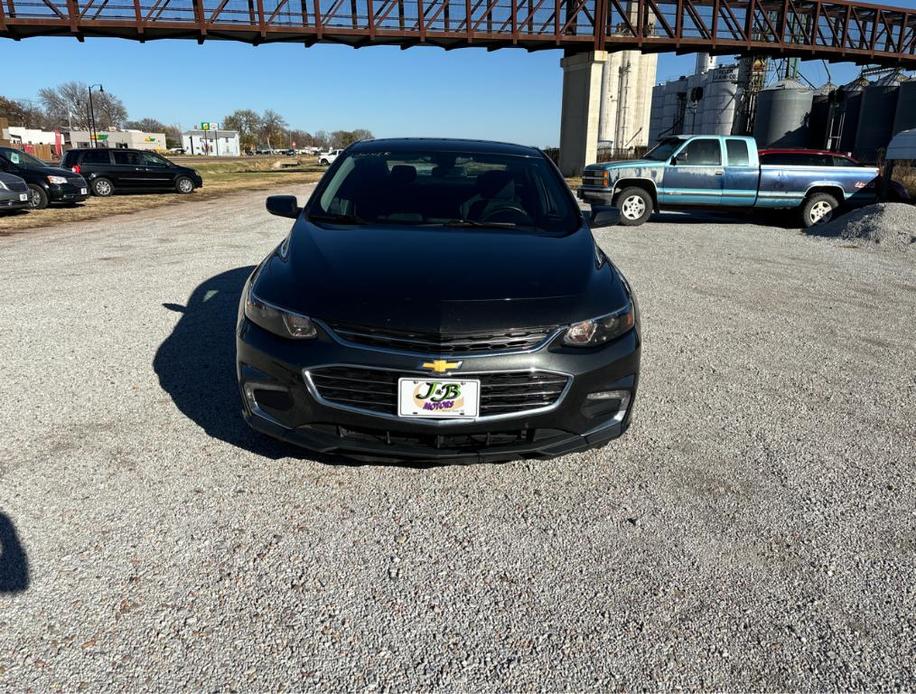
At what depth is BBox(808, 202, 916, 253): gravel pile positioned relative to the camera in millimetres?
10811

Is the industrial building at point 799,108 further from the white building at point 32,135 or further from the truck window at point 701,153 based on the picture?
the white building at point 32,135

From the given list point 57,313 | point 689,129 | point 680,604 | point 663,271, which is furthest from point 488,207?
point 689,129

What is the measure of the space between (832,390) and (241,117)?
13921 cm

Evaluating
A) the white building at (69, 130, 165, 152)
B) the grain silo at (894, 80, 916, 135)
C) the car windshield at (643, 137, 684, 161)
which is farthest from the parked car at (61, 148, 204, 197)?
the white building at (69, 130, 165, 152)

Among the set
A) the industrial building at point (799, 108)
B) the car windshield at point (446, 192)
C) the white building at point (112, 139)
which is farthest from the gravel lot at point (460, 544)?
the white building at point (112, 139)

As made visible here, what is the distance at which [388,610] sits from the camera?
2180 mm

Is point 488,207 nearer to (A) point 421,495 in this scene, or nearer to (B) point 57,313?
(A) point 421,495

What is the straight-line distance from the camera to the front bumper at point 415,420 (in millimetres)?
2582

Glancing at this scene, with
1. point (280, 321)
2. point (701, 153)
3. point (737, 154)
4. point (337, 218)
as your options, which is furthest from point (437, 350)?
point (737, 154)

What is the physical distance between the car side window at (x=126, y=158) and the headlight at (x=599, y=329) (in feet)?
72.5

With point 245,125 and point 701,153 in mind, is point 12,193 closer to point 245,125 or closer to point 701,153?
point 701,153

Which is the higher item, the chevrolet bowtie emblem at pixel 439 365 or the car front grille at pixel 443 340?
the car front grille at pixel 443 340

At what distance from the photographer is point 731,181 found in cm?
1338

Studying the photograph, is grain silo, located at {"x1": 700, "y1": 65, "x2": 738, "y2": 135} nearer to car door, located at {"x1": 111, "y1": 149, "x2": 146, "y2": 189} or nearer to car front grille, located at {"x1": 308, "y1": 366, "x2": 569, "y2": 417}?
car door, located at {"x1": 111, "y1": 149, "x2": 146, "y2": 189}
